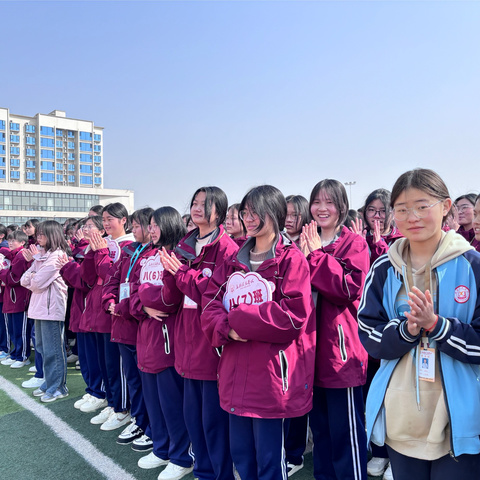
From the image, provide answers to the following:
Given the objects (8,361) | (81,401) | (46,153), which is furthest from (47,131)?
(81,401)

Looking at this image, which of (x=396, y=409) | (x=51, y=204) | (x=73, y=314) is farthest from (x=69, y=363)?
(x=51, y=204)

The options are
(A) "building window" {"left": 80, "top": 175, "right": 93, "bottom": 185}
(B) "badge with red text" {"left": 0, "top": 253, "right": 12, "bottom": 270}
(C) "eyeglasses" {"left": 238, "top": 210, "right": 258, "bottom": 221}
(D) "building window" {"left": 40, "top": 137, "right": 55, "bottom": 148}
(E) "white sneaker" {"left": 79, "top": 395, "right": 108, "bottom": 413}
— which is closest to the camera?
(C) "eyeglasses" {"left": 238, "top": 210, "right": 258, "bottom": 221}

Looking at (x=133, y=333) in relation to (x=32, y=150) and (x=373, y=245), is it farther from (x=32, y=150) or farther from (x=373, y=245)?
(x=32, y=150)

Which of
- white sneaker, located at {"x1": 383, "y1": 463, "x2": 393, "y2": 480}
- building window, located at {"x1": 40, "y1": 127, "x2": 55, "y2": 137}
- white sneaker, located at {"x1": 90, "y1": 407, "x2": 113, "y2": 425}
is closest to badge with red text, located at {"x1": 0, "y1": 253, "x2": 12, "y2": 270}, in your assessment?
white sneaker, located at {"x1": 90, "y1": 407, "x2": 113, "y2": 425}

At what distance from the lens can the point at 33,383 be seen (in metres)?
5.44

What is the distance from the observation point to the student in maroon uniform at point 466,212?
14.3ft

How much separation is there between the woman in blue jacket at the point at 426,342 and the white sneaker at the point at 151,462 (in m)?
2.18

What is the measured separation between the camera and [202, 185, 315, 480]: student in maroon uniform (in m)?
2.36

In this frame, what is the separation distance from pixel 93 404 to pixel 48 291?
1.46 m

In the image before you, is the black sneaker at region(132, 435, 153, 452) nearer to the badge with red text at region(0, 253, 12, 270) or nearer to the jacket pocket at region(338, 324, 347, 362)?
the jacket pocket at region(338, 324, 347, 362)

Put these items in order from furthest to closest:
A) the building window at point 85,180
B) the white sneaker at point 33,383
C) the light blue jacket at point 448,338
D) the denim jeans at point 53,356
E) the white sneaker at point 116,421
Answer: the building window at point 85,180 → the white sneaker at point 33,383 → the denim jeans at point 53,356 → the white sneaker at point 116,421 → the light blue jacket at point 448,338

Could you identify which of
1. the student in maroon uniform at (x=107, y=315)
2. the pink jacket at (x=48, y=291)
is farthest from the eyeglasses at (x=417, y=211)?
the pink jacket at (x=48, y=291)

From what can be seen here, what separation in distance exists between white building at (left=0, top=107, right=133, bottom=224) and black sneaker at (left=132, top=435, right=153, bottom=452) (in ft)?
204

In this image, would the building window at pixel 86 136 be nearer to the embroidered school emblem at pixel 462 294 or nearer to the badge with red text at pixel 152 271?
the badge with red text at pixel 152 271
